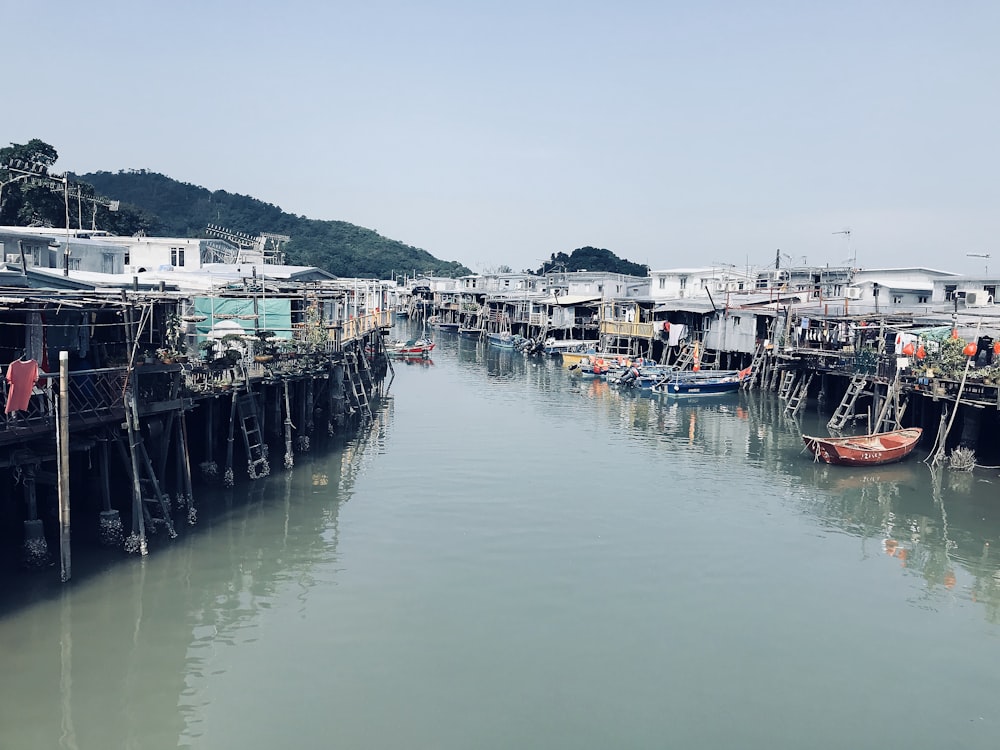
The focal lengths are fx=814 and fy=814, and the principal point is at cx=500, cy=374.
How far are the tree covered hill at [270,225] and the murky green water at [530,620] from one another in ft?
431

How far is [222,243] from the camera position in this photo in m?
59.6

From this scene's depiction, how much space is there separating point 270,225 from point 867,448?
170 m

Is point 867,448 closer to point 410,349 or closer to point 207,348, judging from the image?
point 207,348

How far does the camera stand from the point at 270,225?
600 ft

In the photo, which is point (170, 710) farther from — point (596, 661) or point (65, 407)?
point (596, 661)

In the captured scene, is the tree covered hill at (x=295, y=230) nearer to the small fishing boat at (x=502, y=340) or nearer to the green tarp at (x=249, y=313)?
the small fishing boat at (x=502, y=340)

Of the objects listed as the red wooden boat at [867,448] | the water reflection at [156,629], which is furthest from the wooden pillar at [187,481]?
the red wooden boat at [867,448]

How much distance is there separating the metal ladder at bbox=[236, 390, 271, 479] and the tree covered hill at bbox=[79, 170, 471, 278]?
4963 inches

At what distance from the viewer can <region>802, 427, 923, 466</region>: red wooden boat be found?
29.7 meters

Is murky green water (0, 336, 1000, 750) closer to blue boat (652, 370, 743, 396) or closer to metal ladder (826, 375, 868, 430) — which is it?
metal ladder (826, 375, 868, 430)

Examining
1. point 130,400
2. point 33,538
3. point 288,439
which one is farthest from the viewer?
point 288,439

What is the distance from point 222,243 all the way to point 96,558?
45213mm

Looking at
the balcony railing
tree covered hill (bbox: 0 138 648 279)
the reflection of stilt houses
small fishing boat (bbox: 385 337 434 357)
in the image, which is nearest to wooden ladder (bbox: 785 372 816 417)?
the reflection of stilt houses

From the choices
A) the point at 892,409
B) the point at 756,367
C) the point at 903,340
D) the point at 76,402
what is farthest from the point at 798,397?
the point at 76,402
